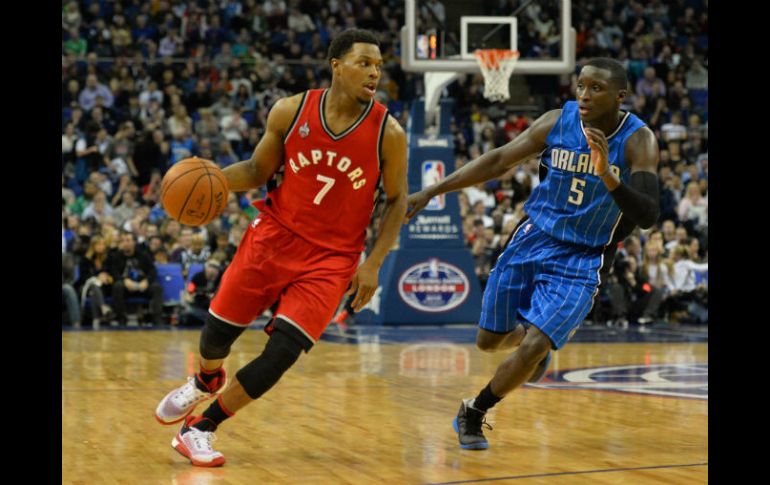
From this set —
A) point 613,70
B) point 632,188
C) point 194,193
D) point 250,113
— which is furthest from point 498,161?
point 250,113

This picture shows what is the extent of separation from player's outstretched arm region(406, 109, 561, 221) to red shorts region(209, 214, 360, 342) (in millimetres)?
691

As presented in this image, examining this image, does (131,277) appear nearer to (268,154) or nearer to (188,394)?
(188,394)

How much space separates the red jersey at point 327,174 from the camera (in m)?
5.08

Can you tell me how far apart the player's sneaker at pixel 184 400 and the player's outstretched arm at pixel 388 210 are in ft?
2.91

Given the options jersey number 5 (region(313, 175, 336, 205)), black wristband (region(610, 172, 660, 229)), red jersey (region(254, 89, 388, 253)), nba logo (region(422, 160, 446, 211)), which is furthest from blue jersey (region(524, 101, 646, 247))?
nba logo (region(422, 160, 446, 211))

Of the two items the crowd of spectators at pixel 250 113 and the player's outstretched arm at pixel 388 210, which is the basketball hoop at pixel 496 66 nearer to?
the crowd of spectators at pixel 250 113

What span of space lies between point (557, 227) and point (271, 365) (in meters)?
1.67

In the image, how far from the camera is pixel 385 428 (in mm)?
6082

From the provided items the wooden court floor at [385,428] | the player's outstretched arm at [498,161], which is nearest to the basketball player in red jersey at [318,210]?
the wooden court floor at [385,428]

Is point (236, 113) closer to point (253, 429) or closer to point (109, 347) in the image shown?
point (109, 347)

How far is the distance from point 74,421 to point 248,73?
13.9 metres

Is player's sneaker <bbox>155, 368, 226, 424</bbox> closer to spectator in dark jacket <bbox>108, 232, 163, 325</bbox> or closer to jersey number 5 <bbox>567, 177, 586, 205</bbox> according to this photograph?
jersey number 5 <bbox>567, 177, 586, 205</bbox>

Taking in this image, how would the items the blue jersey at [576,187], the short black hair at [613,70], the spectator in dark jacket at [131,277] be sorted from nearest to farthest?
the short black hair at [613,70] → the blue jersey at [576,187] → the spectator in dark jacket at [131,277]

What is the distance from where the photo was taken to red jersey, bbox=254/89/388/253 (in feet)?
16.7
